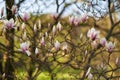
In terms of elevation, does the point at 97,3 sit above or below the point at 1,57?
above

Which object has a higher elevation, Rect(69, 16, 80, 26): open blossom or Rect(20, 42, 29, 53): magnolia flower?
Rect(69, 16, 80, 26): open blossom

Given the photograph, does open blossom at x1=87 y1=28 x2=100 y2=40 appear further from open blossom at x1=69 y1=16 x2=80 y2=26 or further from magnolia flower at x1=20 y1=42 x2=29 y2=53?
magnolia flower at x1=20 y1=42 x2=29 y2=53

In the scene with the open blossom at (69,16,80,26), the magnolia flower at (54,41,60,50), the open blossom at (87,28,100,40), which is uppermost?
the open blossom at (69,16,80,26)

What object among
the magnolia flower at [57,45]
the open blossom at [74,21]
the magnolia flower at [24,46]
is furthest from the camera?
the open blossom at [74,21]

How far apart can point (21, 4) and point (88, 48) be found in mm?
2265

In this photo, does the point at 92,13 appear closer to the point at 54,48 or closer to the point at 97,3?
the point at 97,3

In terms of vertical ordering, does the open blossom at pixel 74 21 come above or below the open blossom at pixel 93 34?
above

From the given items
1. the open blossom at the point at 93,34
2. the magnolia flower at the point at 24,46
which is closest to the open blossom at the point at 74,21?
the open blossom at the point at 93,34

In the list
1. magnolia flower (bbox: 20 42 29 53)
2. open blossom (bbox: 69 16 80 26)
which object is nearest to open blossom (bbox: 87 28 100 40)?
open blossom (bbox: 69 16 80 26)

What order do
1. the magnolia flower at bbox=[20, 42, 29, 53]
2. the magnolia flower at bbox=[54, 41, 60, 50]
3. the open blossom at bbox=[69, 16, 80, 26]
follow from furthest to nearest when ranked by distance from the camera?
the open blossom at bbox=[69, 16, 80, 26]
the magnolia flower at bbox=[54, 41, 60, 50]
the magnolia flower at bbox=[20, 42, 29, 53]

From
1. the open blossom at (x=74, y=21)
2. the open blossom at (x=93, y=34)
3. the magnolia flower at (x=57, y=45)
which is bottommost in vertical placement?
the magnolia flower at (x=57, y=45)

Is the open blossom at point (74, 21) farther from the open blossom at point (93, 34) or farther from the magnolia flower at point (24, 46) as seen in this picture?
the magnolia flower at point (24, 46)

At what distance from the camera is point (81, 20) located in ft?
16.6

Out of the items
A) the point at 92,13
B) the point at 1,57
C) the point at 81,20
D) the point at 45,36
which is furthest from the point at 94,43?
the point at 1,57
